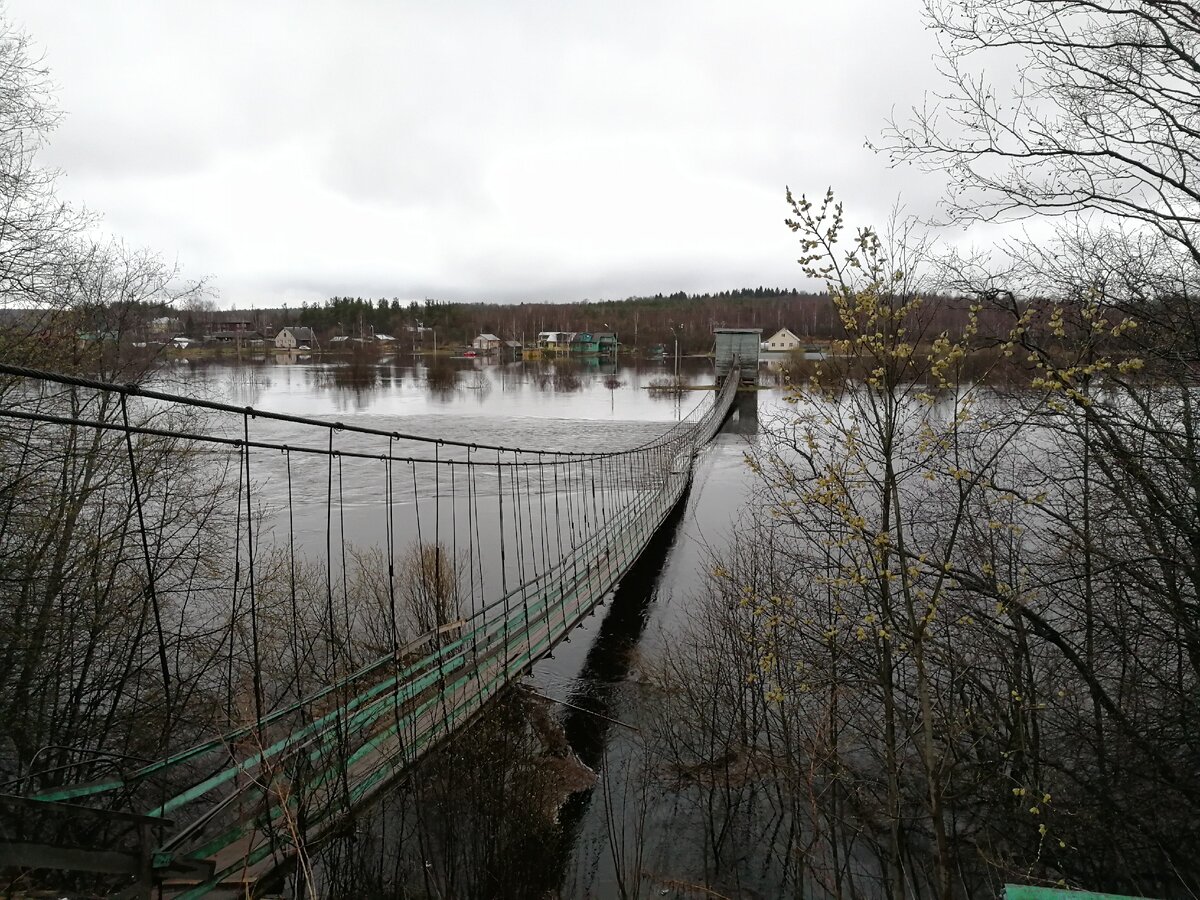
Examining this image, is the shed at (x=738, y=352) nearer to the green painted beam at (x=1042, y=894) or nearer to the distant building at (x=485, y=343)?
the distant building at (x=485, y=343)

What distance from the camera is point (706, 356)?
9300 cm

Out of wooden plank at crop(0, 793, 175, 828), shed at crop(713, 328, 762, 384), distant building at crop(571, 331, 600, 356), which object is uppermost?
distant building at crop(571, 331, 600, 356)

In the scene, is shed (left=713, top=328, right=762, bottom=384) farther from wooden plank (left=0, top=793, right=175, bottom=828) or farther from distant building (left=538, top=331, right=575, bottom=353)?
wooden plank (left=0, top=793, right=175, bottom=828)

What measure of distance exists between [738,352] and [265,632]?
151ft

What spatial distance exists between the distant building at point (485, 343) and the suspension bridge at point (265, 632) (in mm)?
73760

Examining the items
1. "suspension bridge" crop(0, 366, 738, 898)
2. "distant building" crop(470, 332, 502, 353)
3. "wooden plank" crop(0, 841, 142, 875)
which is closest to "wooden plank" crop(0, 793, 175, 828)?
"suspension bridge" crop(0, 366, 738, 898)

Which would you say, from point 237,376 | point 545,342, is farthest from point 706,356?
point 237,376

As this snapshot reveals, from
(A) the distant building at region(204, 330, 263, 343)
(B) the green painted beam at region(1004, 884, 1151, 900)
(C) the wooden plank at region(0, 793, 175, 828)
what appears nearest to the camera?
(B) the green painted beam at region(1004, 884, 1151, 900)

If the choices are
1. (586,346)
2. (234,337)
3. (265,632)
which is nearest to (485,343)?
(586,346)

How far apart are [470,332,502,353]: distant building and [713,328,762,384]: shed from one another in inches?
1853

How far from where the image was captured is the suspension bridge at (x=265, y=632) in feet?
14.1

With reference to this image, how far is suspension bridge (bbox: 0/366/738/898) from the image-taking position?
4.29 meters

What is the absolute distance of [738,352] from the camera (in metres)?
54.1

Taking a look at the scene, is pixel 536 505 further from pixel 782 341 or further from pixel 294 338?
pixel 294 338
